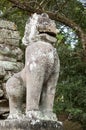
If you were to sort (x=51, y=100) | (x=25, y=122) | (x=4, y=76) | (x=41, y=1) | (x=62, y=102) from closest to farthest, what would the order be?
1. (x=25, y=122)
2. (x=51, y=100)
3. (x=4, y=76)
4. (x=62, y=102)
5. (x=41, y=1)

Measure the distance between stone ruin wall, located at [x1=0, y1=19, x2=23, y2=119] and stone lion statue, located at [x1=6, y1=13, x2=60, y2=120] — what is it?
0.51 meters

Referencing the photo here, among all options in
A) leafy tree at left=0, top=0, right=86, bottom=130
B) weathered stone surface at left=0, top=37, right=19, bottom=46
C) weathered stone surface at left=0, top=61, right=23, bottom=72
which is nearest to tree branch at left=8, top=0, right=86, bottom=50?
leafy tree at left=0, top=0, right=86, bottom=130

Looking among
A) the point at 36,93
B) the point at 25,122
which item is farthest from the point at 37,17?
the point at 25,122

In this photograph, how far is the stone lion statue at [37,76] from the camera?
3.89 metres

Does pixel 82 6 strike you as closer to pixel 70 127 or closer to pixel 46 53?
pixel 70 127

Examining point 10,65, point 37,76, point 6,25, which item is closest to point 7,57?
point 10,65

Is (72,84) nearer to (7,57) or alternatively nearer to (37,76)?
(7,57)

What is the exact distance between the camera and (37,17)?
4.18 metres

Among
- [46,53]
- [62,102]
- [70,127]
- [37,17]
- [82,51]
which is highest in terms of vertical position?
[37,17]

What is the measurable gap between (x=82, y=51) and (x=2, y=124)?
21.8ft

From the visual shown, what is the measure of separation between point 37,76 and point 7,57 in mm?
1106

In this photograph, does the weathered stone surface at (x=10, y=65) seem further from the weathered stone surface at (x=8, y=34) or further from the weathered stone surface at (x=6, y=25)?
the weathered stone surface at (x=6, y=25)

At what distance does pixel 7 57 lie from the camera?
492 cm

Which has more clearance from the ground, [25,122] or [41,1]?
[41,1]
